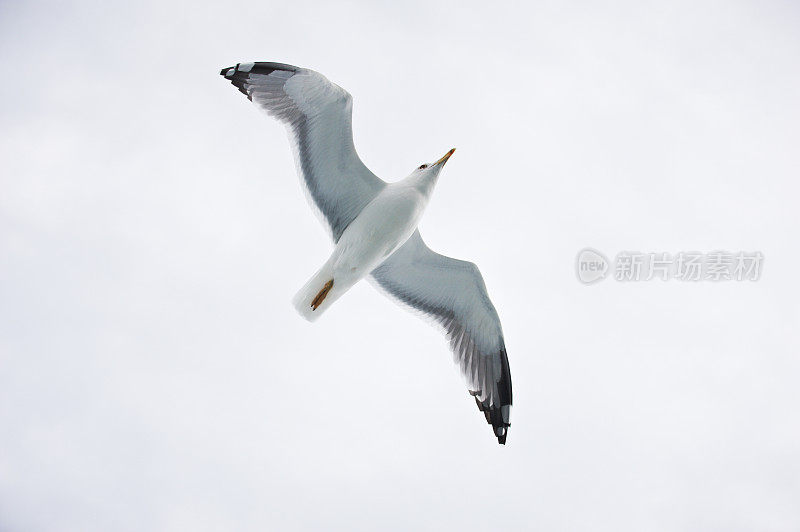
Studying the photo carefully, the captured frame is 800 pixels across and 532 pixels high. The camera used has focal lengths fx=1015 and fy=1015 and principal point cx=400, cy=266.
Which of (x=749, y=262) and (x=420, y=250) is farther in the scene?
(x=749, y=262)

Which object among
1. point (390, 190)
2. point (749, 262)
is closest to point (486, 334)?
point (390, 190)

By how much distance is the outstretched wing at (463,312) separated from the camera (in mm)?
9312

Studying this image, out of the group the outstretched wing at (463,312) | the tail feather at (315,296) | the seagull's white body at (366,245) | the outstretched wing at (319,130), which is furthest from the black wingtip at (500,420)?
the outstretched wing at (319,130)

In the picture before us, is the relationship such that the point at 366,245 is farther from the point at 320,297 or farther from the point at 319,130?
the point at 319,130

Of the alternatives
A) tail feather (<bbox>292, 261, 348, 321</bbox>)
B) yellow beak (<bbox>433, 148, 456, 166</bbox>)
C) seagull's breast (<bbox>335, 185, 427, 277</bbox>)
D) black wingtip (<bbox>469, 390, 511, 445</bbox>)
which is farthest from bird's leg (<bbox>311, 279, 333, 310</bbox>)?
black wingtip (<bbox>469, 390, 511, 445</bbox>)

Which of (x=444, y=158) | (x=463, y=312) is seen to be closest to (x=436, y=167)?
(x=444, y=158)

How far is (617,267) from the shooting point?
1104 centimetres

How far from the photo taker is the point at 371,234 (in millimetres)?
8555

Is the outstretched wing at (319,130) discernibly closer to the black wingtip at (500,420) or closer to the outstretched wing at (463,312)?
the outstretched wing at (463,312)

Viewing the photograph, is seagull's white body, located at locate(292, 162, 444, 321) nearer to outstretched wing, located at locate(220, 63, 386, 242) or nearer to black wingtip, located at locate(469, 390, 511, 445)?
outstretched wing, located at locate(220, 63, 386, 242)

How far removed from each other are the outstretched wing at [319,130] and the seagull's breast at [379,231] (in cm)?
Answer: 38

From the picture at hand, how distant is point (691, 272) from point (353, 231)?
4.29 metres

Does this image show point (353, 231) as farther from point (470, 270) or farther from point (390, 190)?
point (470, 270)

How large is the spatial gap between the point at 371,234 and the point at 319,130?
1018 millimetres
